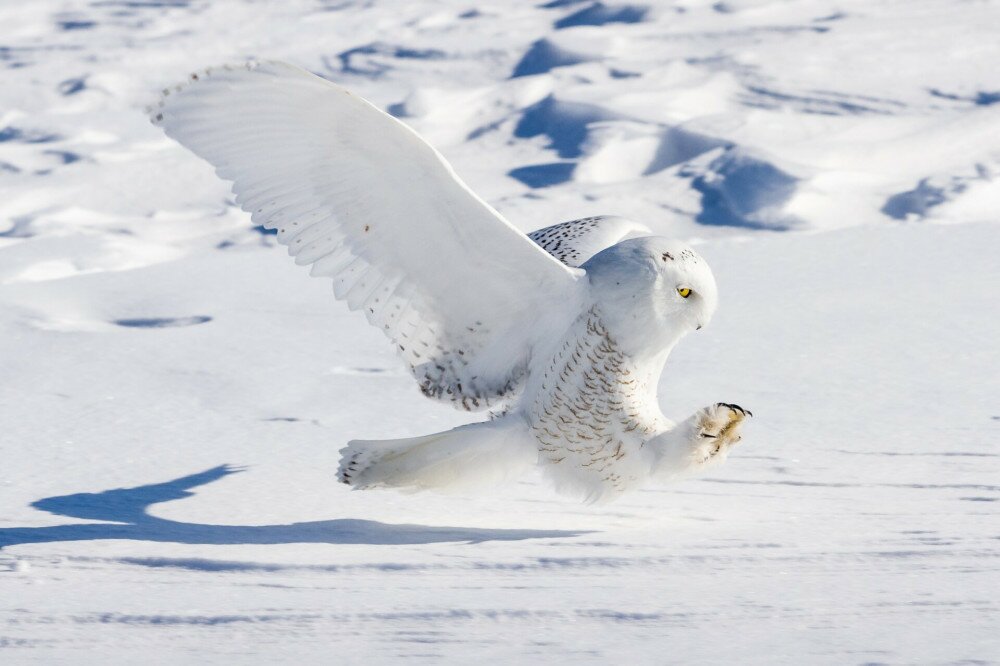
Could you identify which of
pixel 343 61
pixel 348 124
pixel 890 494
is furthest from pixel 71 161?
pixel 890 494

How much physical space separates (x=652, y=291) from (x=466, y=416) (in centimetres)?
116

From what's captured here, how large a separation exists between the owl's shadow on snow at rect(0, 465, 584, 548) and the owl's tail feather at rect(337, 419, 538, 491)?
0.10 m

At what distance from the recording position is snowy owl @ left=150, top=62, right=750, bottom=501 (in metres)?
2.40

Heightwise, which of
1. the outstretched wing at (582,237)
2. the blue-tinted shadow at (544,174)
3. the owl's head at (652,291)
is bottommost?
the blue-tinted shadow at (544,174)

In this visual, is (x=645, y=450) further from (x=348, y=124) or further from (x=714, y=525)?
(x=348, y=124)

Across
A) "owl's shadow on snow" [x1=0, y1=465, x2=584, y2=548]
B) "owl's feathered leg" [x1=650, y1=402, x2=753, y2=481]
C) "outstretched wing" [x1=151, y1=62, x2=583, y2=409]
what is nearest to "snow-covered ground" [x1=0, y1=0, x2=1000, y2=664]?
"owl's shadow on snow" [x1=0, y1=465, x2=584, y2=548]

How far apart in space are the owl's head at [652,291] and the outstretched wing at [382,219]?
3.2 inches

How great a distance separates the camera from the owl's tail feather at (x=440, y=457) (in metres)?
2.62

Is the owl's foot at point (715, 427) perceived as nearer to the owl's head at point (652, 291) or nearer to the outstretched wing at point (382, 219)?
the owl's head at point (652, 291)

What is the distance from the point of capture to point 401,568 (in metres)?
2.28

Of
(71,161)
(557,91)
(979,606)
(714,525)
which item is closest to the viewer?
(979,606)

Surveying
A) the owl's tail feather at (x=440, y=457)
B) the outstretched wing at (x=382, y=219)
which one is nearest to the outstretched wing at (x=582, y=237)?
the outstretched wing at (x=382, y=219)

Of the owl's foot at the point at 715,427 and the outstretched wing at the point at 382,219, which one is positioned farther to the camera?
the owl's foot at the point at 715,427

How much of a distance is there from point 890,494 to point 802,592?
677 mm
